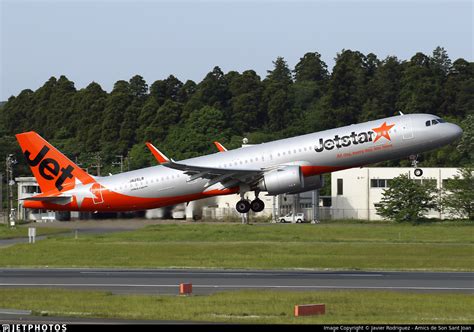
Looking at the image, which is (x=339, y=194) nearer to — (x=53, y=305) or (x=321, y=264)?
(x=321, y=264)

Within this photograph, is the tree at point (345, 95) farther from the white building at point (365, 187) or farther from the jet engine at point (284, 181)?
the jet engine at point (284, 181)

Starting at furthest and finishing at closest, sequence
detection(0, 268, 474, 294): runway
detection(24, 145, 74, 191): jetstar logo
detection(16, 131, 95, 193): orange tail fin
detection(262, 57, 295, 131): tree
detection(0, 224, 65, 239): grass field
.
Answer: detection(262, 57, 295, 131): tree → detection(0, 224, 65, 239): grass field → detection(24, 145, 74, 191): jetstar logo → detection(16, 131, 95, 193): orange tail fin → detection(0, 268, 474, 294): runway

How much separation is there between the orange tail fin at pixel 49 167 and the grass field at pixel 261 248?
31.6 ft

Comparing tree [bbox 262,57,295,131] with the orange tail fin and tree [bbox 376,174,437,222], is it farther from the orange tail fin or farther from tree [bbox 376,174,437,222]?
the orange tail fin

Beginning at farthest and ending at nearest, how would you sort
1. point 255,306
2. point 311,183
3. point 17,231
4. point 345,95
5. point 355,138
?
1. point 345,95
2. point 17,231
3. point 311,183
4. point 355,138
5. point 255,306

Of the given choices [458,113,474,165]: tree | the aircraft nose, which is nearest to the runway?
the aircraft nose

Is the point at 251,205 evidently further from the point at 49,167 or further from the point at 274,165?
the point at 49,167

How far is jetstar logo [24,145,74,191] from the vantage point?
62781 mm

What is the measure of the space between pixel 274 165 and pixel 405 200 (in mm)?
58613

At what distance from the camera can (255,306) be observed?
46.8m

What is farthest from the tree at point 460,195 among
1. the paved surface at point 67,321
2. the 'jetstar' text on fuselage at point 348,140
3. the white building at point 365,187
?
the paved surface at point 67,321

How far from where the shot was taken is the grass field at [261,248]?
228ft

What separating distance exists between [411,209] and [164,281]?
5892 cm

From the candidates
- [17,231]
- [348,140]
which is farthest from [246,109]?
[348,140]
